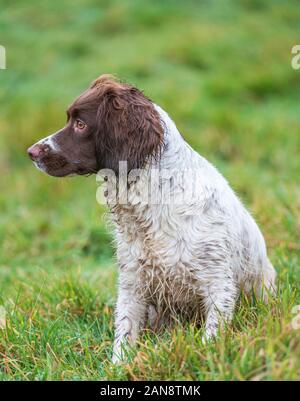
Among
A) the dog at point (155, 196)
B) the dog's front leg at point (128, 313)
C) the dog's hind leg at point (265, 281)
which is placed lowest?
the dog's front leg at point (128, 313)

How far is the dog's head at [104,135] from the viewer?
377 centimetres

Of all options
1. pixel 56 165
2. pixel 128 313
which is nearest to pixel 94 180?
pixel 128 313

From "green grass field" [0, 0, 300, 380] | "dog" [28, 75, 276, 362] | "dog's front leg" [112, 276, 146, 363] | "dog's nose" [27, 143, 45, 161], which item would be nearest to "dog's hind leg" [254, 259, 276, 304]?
"green grass field" [0, 0, 300, 380]

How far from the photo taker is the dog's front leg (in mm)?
4132

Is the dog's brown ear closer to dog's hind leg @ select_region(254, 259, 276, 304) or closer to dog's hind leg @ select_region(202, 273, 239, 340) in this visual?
dog's hind leg @ select_region(202, 273, 239, 340)


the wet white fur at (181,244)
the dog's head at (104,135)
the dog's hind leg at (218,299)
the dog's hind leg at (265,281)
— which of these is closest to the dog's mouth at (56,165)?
the dog's head at (104,135)

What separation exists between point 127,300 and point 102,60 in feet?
27.0

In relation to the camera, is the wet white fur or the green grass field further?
the wet white fur

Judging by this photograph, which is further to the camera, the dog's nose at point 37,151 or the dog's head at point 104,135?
the dog's nose at point 37,151

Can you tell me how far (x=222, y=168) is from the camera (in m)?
8.18

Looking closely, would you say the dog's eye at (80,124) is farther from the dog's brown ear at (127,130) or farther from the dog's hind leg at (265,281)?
the dog's hind leg at (265,281)

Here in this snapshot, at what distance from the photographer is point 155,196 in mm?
3879

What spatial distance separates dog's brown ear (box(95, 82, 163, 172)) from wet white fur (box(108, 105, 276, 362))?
0.09m

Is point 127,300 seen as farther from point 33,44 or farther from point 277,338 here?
point 33,44
